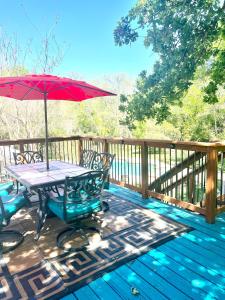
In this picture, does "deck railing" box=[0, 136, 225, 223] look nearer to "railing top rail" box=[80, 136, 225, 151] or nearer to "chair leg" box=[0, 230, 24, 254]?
"railing top rail" box=[80, 136, 225, 151]

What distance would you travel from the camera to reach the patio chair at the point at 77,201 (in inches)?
104

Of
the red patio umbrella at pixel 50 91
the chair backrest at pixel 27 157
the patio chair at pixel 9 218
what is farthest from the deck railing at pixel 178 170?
the patio chair at pixel 9 218

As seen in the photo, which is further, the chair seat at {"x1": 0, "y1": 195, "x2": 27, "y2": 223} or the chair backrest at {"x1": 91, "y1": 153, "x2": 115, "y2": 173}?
the chair backrest at {"x1": 91, "y1": 153, "x2": 115, "y2": 173}

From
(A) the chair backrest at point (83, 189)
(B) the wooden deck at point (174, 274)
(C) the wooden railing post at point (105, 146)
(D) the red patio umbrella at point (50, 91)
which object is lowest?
(B) the wooden deck at point (174, 274)

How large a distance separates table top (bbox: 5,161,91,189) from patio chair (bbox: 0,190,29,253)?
253 millimetres

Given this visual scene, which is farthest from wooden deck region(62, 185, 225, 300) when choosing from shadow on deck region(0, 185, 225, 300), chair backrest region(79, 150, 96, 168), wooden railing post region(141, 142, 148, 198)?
chair backrest region(79, 150, 96, 168)

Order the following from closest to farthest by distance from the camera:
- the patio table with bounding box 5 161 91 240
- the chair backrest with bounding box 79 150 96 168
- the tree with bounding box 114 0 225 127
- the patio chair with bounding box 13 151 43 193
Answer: the patio table with bounding box 5 161 91 240 < the tree with bounding box 114 0 225 127 < the chair backrest with bounding box 79 150 96 168 < the patio chair with bounding box 13 151 43 193

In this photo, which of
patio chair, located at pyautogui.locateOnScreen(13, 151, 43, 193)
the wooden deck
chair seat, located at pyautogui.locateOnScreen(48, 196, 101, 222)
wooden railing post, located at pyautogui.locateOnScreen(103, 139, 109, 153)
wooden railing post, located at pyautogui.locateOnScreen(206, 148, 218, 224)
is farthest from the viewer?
wooden railing post, located at pyautogui.locateOnScreen(103, 139, 109, 153)

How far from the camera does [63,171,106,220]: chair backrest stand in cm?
260

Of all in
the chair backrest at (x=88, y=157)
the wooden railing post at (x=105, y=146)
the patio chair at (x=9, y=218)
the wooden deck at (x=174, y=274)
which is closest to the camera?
the wooden deck at (x=174, y=274)

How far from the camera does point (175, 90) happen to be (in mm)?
4473

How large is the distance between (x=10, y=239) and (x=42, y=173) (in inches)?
36.8

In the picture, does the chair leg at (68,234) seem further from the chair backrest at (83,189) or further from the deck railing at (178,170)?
the deck railing at (178,170)

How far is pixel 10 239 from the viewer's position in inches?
118
